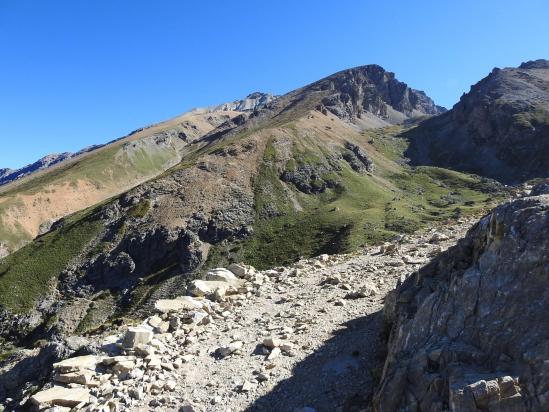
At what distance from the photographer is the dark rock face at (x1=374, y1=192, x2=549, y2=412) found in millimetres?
9953

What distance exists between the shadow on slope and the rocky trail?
4 cm

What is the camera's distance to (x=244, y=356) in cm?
1914

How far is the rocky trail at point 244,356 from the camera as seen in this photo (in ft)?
52.6

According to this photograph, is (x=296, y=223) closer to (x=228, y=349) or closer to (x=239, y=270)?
(x=239, y=270)

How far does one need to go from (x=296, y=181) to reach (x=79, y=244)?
81032 millimetres

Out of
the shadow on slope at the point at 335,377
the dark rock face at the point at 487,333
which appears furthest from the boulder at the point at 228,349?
the dark rock face at the point at 487,333

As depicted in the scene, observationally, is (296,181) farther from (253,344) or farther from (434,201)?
(253,344)

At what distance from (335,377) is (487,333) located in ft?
22.0

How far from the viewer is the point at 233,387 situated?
16766 millimetres

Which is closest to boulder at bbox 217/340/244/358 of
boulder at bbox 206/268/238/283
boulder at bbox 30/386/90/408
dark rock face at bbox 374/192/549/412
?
boulder at bbox 30/386/90/408

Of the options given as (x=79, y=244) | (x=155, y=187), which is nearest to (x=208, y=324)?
(x=79, y=244)

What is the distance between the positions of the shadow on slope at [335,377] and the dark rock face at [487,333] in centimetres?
205

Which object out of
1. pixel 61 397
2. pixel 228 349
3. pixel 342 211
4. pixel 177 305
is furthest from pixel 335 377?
pixel 342 211

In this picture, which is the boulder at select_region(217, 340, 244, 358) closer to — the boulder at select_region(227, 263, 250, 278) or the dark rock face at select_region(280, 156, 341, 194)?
the boulder at select_region(227, 263, 250, 278)
